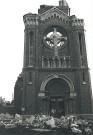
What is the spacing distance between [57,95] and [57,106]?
1453mm

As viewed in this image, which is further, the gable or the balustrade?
the gable

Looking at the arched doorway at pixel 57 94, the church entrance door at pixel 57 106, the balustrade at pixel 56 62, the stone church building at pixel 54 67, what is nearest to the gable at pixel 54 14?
the stone church building at pixel 54 67

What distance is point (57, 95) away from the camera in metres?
28.8

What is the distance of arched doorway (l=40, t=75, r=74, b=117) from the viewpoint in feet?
91.8

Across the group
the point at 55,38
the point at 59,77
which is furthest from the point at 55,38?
the point at 59,77

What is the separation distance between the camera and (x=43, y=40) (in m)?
31.0

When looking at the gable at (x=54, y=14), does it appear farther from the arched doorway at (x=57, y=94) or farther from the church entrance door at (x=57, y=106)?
the church entrance door at (x=57, y=106)

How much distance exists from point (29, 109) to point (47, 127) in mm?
10037

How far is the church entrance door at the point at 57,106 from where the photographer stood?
28344 millimetres

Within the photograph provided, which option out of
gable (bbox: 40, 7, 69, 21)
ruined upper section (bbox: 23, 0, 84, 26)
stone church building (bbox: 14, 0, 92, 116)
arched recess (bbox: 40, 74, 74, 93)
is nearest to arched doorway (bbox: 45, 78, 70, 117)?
stone church building (bbox: 14, 0, 92, 116)

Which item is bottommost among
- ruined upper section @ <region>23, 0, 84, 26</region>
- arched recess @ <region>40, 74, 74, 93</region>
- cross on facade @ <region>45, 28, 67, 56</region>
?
arched recess @ <region>40, 74, 74, 93</region>

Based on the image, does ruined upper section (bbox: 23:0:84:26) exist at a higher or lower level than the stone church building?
higher

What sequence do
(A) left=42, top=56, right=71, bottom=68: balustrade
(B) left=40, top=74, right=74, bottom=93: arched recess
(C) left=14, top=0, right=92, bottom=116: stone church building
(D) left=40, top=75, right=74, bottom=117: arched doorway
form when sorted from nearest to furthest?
1. (C) left=14, top=0, right=92, bottom=116: stone church building
2. (D) left=40, top=75, right=74, bottom=117: arched doorway
3. (B) left=40, top=74, right=74, bottom=93: arched recess
4. (A) left=42, top=56, right=71, bottom=68: balustrade

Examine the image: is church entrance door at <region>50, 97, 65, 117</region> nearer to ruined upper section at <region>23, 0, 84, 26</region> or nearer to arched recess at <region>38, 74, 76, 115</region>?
arched recess at <region>38, 74, 76, 115</region>
